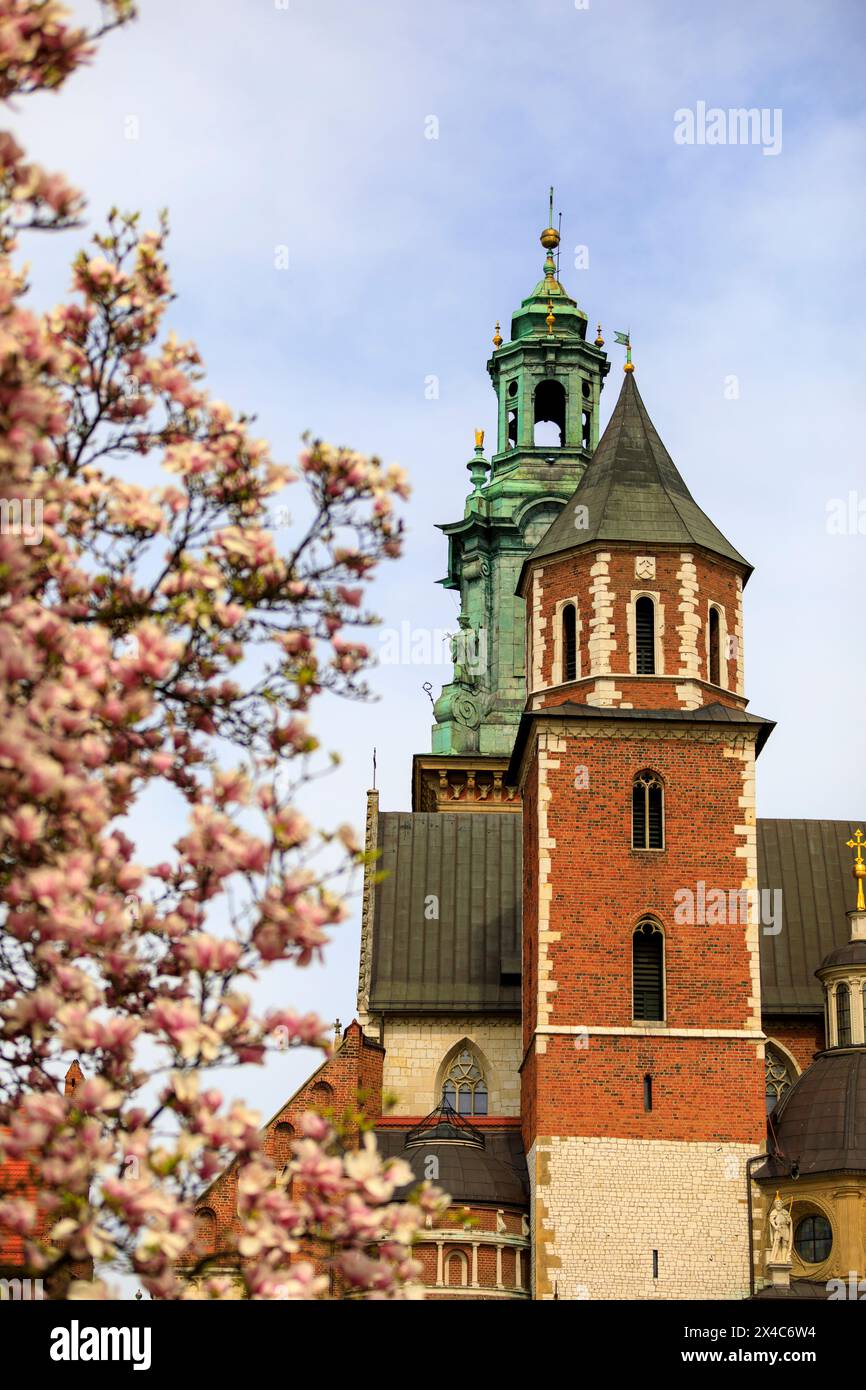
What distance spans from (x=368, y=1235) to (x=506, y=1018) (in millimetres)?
33139

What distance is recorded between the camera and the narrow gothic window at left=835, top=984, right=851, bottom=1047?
38969 millimetres

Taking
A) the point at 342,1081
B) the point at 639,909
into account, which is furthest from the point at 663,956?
the point at 342,1081

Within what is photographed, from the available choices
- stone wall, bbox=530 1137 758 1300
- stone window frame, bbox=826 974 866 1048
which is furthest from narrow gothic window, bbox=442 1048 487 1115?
stone window frame, bbox=826 974 866 1048

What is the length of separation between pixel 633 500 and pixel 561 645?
3.49 meters

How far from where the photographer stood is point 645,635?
125ft

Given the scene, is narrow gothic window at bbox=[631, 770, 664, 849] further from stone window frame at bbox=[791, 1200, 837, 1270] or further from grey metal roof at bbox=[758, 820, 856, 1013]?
stone window frame at bbox=[791, 1200, 837, 1270]

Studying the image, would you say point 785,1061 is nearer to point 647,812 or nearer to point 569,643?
point 647,812

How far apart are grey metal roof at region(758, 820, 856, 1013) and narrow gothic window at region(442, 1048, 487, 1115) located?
243 inches

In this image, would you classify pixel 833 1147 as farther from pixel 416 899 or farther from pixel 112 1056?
pixel 112 1056

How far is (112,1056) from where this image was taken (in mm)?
9289

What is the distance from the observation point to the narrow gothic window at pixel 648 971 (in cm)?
3562

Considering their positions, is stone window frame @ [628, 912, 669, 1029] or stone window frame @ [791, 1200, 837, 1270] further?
stone window frame @ [791, 1200, 837, 1270]

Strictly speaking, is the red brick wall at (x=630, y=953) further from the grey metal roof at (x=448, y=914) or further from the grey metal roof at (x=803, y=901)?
the grey metal roof at (x=803, y=901)

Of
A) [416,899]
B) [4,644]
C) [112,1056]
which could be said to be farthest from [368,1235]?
[416,899]
